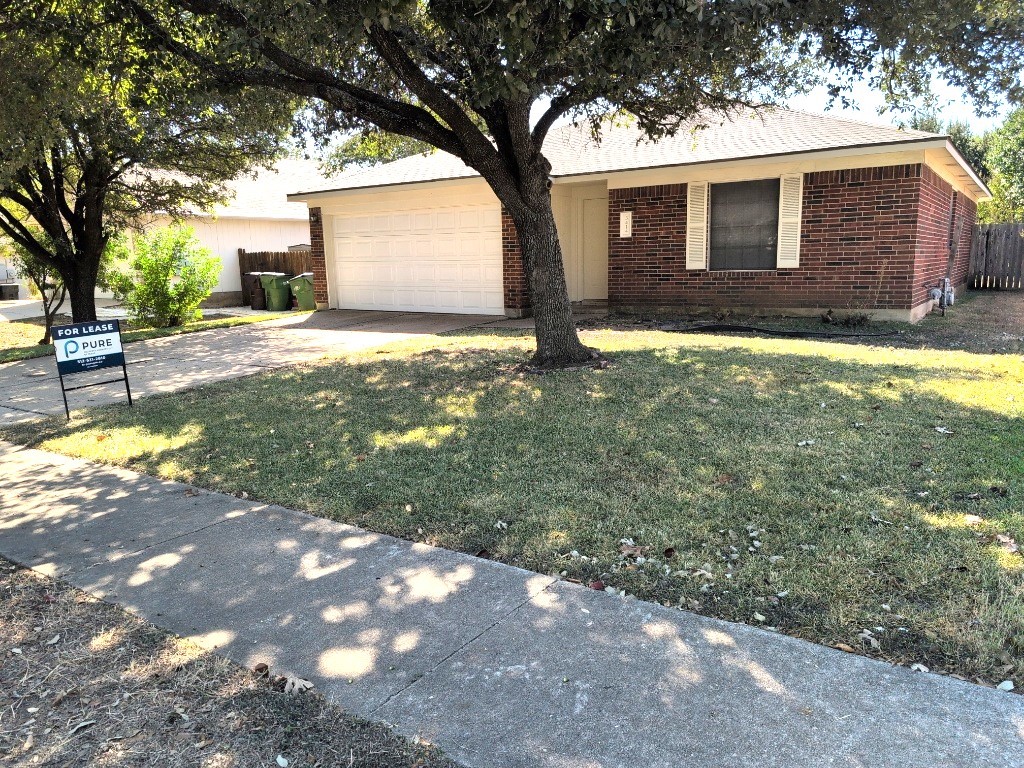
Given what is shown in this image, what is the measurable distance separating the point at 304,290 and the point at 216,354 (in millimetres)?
7683

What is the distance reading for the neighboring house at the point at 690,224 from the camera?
11945mm

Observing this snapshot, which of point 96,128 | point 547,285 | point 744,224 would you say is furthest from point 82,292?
point 744,224

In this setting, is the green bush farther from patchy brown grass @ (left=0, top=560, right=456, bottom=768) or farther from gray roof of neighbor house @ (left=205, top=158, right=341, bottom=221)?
patchy brown grass @ (left=0, top=560, right=456, bottom=768)

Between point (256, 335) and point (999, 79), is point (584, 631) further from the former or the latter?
point (256, 335)

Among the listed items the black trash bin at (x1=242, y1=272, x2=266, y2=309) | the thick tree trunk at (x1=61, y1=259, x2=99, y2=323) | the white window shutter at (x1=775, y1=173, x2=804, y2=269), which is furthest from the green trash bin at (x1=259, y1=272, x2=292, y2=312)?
the white window shutter at (x1=775, y1=173, x2=804, y2=269)

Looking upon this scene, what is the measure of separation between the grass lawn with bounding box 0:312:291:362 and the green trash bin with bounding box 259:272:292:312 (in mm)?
2370

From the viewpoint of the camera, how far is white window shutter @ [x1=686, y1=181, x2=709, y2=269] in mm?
13180

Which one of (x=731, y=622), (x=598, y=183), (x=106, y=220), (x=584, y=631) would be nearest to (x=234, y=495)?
(x=584, y=631)

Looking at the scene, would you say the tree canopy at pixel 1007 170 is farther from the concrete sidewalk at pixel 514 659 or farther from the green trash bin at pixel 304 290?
the concrete sidewalk at pixel 514 659

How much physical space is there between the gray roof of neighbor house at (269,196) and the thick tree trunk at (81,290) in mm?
7611

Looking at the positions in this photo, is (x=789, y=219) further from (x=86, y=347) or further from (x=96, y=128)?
(x=96, y=128)

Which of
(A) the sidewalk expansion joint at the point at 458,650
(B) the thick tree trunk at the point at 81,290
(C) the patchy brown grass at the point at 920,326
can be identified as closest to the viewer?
(A) the sidewalk expansion joint at the point at 458,650

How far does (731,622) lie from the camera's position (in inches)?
124

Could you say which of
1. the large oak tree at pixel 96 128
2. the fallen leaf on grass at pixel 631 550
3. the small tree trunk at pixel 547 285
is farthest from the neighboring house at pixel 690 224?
the fallen leaf on grass at pixel 631 550
